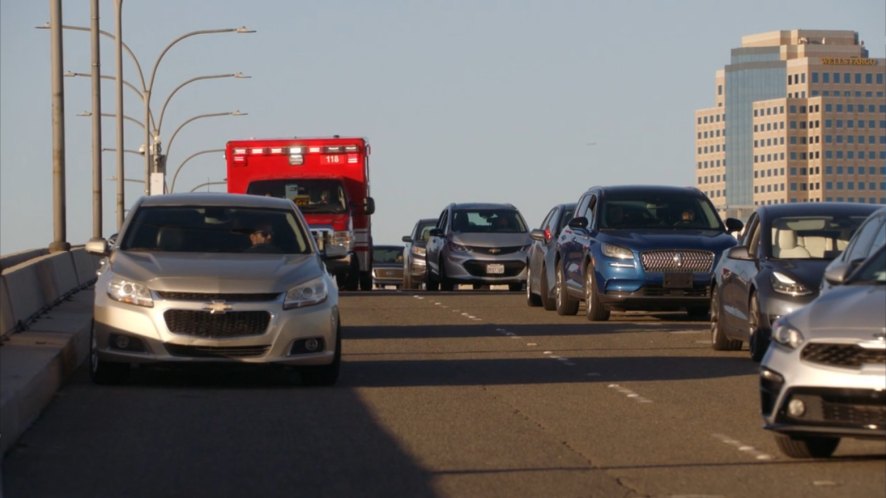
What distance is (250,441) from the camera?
1082 centimetres

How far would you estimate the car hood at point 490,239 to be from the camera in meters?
34.1

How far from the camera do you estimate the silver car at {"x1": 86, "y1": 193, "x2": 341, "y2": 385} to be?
13.7 m

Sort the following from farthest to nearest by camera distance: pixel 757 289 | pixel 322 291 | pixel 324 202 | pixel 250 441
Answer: pixel 324 202 < pixel 757 289 < pixel 322 291 < pixel 250 441

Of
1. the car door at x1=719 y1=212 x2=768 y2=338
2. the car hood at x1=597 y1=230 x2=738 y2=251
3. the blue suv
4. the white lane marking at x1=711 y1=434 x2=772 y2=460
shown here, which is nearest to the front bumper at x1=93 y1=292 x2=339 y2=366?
the white lane marking at x1=711 y1=434 x2=772 y2=460

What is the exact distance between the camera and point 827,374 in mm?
9266

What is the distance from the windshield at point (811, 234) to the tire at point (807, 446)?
6843 mm

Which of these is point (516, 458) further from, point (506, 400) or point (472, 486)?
point (506, 400)

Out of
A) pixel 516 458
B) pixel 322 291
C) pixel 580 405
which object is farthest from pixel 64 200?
pixel 516 458

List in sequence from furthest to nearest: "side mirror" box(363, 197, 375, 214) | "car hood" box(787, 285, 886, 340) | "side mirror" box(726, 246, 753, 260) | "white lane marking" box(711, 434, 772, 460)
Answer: "side mirror" box(363, 197, 375, 214), "side mirror" box(726, 246, 753, 260), "white lane marking" box(711, 434, 772, 460), "car hood" box(787, 285, 886, 340)

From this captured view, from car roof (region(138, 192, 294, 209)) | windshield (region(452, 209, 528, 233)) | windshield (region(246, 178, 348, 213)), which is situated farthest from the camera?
windshield (region(452, 209, 528, 233))

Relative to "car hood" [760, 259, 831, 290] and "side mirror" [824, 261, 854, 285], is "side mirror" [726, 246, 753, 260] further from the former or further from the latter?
"side mirror" [824, 261, 854, 285]

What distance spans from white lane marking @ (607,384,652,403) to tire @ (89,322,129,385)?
4.00m

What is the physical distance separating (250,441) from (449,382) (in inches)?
164

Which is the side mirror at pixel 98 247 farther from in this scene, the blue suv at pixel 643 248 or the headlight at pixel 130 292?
the blue suv at pixel 643 248
